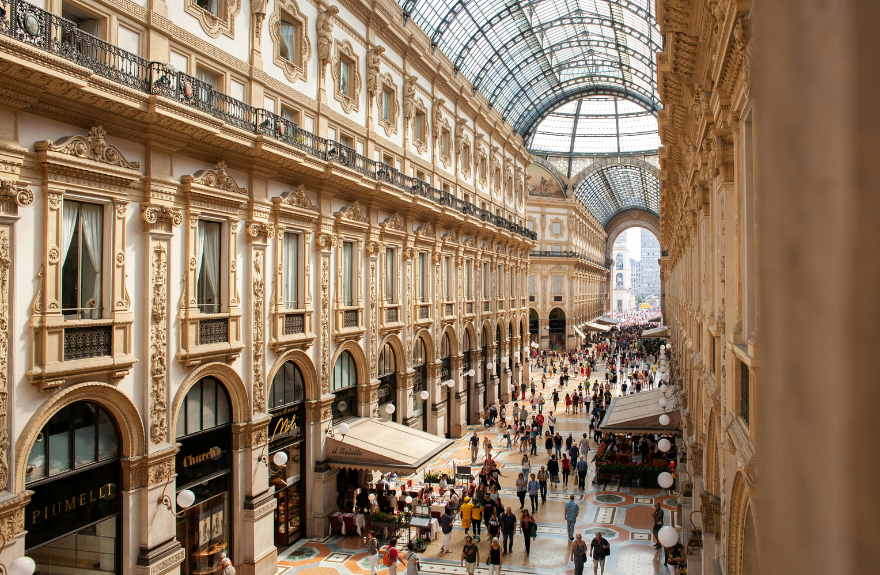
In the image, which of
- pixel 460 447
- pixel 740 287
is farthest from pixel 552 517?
pixel 740 287

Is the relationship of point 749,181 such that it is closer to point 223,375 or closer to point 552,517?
point 223,375

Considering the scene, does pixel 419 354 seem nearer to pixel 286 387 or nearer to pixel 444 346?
pixel 444 346

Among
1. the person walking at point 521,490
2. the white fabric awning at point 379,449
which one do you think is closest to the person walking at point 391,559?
the white fabric awning at point 379,449

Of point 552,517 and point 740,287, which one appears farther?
point 552,517

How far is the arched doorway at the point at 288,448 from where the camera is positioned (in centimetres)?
1694

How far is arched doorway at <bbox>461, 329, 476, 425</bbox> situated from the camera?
107 feet

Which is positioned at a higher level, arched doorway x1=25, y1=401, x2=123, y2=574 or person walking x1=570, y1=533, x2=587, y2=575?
arched doorway x1=25, y1=401, x2=123, y2=574

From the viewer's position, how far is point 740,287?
8.58 m

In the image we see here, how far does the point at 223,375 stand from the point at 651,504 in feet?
47.6

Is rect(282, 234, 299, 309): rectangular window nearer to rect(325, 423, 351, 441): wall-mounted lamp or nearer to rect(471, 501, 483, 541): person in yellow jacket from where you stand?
rect(325, 423, 351, 441): wall-mounted lamp

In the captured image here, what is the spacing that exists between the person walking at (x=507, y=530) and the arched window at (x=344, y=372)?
614cm

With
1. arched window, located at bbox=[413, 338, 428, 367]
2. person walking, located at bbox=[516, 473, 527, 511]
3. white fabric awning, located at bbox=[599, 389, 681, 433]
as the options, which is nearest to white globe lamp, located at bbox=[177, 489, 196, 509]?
person walking, located at bbox=[516, 473, 527, 511]

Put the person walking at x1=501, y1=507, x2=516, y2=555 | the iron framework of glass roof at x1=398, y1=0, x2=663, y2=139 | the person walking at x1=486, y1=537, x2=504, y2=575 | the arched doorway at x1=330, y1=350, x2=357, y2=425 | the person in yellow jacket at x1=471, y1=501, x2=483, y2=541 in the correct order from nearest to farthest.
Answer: the person walking at x1=486, y1=537, x2=504, y2=575 → the person walking at x1=501, y1=507, x2=516, y2=555 → the person in yellow jacket at x1=471, y1=501, x2=483, y2=541 → the arched doorway at x1=330, y1=350, x2=357, y2=425 → the iron framework of glass roof at x1=398, y1=0, x2=663, y2=139

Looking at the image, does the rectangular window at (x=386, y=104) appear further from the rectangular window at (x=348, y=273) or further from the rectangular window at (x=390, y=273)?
the rectangular window at (x=348, y=273)
